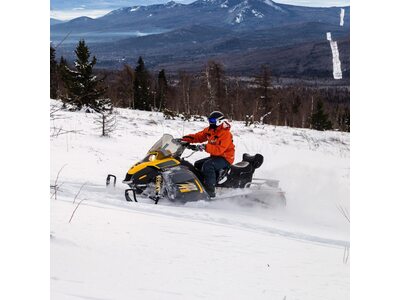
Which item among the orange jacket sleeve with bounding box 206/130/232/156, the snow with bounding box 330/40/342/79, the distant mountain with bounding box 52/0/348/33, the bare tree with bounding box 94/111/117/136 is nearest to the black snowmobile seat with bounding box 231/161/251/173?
the orange jacket sleeve with bounding box 206/130/232/156

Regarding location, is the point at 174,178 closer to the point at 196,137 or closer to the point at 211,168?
the point at 211,168

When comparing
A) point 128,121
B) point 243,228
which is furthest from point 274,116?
point 128,121

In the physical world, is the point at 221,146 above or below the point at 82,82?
below

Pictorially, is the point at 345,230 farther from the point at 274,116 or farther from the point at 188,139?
the point at 188,139

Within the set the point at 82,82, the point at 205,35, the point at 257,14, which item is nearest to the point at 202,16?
the point at 205,35

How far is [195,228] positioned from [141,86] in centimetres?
101

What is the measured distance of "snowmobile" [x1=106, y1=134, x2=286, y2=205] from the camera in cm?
431

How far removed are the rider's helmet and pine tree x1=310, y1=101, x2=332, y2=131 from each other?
62cm

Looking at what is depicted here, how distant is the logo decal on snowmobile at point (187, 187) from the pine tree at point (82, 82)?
1162 millimetres

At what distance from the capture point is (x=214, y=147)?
4145 mm

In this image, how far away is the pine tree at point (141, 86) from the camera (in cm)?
344

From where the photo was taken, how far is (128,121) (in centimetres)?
374
